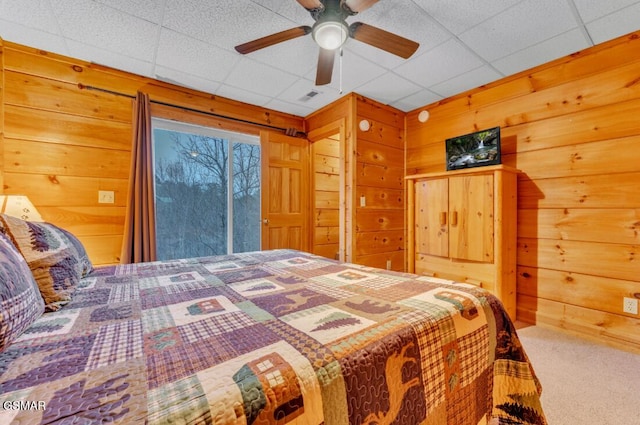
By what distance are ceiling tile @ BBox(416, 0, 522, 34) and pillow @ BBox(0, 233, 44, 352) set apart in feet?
8.03

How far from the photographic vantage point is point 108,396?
0.50m

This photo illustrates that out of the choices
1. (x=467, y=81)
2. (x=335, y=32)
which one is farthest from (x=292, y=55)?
(x=467, y=81)

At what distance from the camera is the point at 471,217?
2627mm

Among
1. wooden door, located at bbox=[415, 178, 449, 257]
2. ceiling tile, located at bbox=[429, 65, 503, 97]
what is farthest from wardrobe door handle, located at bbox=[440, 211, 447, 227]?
ceiling tile, located at bbox=[429, 65, 503, 97]

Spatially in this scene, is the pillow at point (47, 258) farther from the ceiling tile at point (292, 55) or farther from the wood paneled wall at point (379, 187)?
the wood paneled wall at point (379, 187)

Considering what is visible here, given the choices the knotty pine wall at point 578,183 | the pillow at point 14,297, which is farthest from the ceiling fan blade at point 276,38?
the knotty pine wall at point 578,183

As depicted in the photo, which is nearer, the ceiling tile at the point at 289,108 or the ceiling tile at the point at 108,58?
the ceiling tile at the point at 108,58

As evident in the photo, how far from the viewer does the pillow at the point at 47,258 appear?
3.24ft

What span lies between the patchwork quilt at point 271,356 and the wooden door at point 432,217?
171cm

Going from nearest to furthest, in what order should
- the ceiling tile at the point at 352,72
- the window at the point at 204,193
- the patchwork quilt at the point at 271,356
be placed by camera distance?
the patchwork quilt at the point at 271,356 < the ceiling tile at the point at 352,72 < the window at the point at 204,193

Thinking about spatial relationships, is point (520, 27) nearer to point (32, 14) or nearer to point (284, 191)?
point (284, 191)

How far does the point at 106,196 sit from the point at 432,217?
11.2 feet

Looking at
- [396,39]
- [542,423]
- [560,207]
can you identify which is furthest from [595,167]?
[542,423]

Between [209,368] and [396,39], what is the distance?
201 cm
